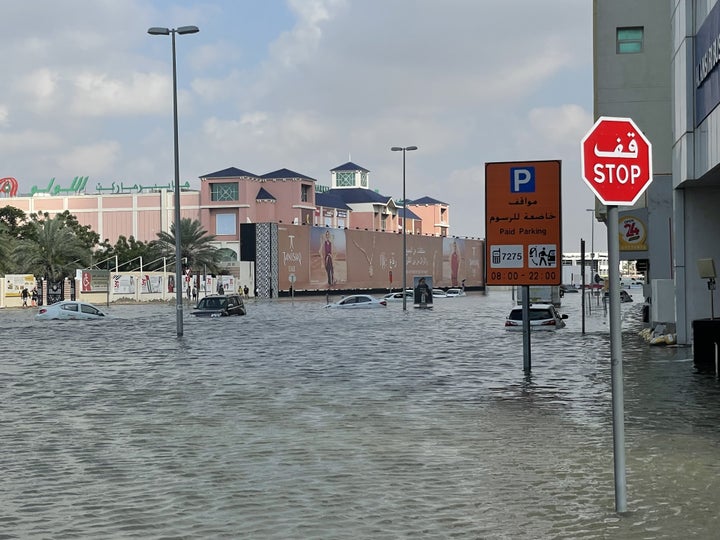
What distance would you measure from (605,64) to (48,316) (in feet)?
108

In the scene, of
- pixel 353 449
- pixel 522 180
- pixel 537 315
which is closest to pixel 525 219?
pixel 522 180

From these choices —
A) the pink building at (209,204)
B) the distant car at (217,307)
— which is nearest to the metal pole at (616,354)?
the distant car at (217,307)

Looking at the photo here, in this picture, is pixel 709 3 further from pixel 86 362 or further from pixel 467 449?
pixel 86 362

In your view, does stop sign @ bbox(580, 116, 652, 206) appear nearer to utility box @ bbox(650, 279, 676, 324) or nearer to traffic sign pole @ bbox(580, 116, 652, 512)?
traffic sign pole @ bbox(580, 116, 652, 512)

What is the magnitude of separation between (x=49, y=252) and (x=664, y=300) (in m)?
67.8

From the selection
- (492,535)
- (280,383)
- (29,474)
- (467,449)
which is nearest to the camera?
(492,535)

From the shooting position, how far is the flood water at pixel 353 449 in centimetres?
903

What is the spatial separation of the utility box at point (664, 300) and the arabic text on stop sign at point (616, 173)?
25712 mm

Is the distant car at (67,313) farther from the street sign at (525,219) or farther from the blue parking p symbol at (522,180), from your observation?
the blue parking p symbol at (522,180)

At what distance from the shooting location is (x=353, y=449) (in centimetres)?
1309

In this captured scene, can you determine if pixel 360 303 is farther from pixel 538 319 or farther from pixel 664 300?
pixel 664 300

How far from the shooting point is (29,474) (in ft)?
38.0

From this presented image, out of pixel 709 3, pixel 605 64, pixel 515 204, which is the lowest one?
pixel 515 204

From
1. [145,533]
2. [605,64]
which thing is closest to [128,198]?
[605,64]
